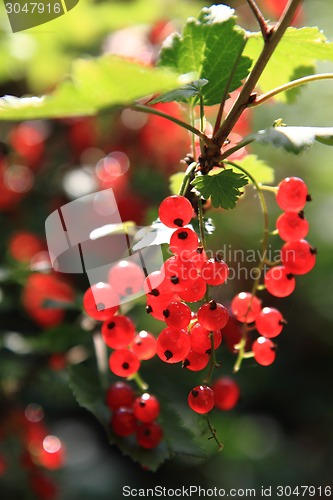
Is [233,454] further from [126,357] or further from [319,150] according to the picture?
[126,357]

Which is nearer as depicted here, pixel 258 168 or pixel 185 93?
pixel 185 93

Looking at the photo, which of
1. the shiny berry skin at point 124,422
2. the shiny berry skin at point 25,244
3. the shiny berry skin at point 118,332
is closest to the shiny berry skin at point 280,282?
the shiny berry skin at point 118,332

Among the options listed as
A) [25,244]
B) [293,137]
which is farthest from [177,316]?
[25,244]

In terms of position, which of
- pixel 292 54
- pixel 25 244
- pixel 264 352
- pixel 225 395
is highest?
pixel 292 54

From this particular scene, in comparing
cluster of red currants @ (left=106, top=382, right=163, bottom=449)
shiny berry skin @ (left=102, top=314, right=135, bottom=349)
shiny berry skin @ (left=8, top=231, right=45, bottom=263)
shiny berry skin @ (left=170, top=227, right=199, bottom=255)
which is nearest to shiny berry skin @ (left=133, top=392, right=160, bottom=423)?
cluster of red currants @ (left=106, top=382, right=163, bottom=449)

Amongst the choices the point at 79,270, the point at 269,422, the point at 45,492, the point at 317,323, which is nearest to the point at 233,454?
the point at 269,422

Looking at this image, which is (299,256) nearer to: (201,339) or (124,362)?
(201,339)

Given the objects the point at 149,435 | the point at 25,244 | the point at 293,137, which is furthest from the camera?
the point at 25,244
